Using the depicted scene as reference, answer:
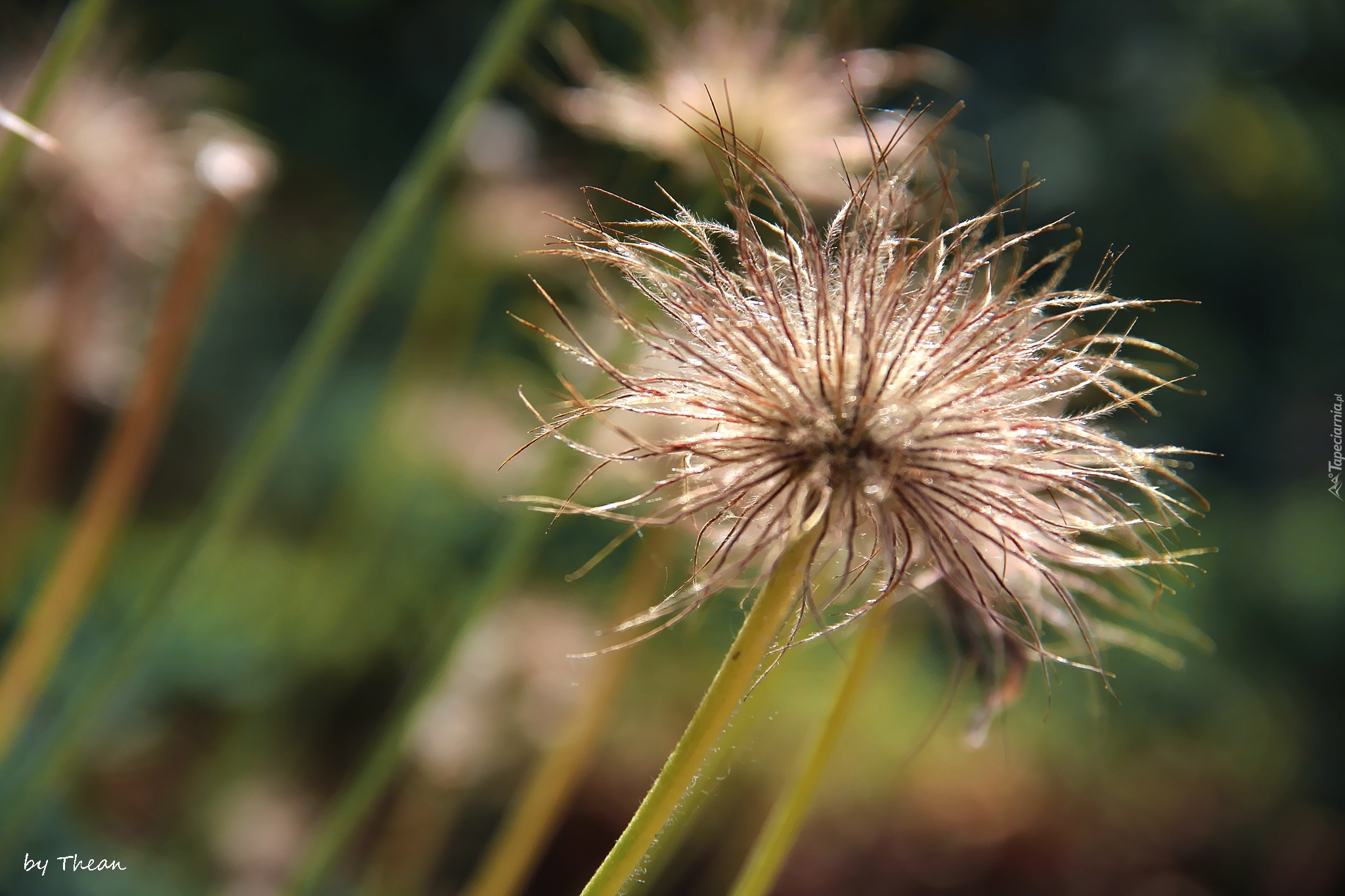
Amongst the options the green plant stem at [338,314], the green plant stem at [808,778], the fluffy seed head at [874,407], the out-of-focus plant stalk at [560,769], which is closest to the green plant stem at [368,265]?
the green plant stem at [338,314]

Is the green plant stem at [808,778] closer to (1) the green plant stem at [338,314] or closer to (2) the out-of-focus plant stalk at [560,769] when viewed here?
(2) the out-of-focus plant stalk at [560,769]

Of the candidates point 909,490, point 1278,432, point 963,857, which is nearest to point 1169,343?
point 1278,432

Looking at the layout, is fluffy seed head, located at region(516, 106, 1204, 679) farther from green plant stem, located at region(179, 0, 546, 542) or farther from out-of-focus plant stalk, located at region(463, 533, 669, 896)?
out-of-focus plant stalk, located at region(463, 533, 669, 896)

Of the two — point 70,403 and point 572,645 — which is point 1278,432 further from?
point 70,403

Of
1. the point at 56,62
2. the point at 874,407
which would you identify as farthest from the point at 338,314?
the point at 874,407

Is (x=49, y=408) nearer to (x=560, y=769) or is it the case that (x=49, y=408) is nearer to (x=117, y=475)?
(x=117, y=475)

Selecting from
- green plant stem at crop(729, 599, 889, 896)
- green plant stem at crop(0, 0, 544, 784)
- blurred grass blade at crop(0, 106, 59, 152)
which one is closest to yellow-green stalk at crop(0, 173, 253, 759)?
green plant stem at crop(0, 0, 544, 784)
